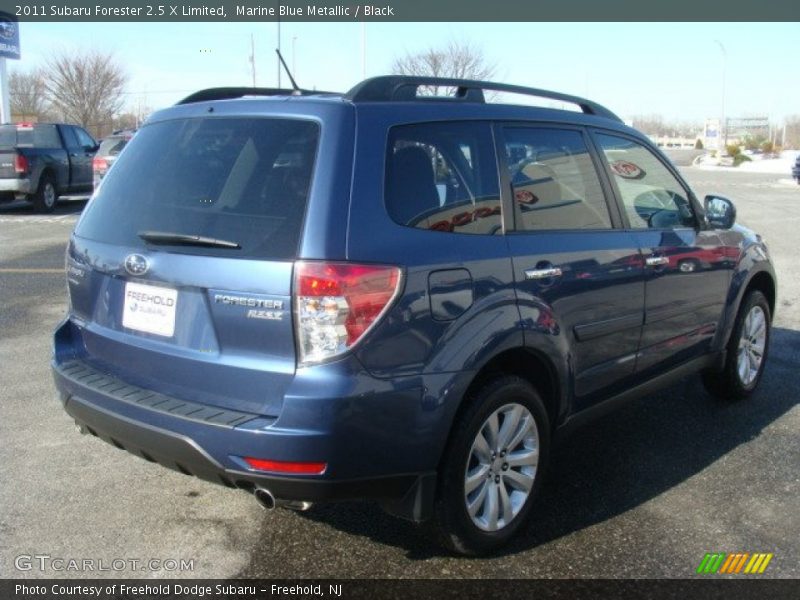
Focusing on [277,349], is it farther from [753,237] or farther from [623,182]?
[753,237]

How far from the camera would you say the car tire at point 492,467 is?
10.1ft

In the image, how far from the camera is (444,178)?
315 centimetres

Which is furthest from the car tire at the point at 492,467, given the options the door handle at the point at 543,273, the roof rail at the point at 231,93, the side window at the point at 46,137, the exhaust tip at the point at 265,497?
the side window at the point at 46,137

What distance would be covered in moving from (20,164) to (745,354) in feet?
48.2

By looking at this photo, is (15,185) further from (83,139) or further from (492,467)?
(492,467)

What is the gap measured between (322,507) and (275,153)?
1.69 meters

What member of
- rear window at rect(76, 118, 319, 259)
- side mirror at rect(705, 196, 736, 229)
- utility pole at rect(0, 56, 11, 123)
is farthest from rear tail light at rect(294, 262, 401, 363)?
utility pole at rect(0, 56, 11, 123)

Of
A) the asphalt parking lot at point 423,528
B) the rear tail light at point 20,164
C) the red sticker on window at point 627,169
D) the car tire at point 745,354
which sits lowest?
the asphalt parking lot at point 423,528

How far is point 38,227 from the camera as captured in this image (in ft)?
47.1

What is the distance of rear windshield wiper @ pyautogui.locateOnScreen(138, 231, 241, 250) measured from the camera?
2857mm

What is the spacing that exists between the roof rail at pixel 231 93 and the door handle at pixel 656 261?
1847mm

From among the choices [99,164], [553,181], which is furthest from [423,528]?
[99,164]

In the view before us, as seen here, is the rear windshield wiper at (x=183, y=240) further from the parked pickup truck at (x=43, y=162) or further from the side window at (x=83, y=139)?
the side window at (x=83, y=139)

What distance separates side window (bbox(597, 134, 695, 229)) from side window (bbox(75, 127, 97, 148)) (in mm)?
16474
